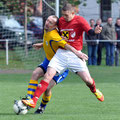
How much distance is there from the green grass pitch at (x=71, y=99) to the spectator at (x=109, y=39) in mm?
2678

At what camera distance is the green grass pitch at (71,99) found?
7365mm

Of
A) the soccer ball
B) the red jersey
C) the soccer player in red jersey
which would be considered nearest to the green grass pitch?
the soccer ball

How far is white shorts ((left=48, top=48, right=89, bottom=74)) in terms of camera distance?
7598 millimetres

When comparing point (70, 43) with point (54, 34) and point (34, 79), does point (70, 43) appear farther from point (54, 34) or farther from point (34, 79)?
point (34, 79)

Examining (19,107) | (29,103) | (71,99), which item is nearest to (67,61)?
Result: (29,103)

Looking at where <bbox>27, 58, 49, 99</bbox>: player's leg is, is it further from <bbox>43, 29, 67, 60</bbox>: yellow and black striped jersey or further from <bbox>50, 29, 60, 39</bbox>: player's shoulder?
<bbox>50, 29, 60, 39</bbox>: player's shoulder

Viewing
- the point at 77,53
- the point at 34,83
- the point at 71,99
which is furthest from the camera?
the point at 71,99

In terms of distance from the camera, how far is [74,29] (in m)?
7.62

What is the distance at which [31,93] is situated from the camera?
24.7 feet

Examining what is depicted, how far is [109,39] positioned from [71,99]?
8697mm

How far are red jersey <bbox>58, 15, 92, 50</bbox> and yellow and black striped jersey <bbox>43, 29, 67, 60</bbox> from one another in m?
0.15

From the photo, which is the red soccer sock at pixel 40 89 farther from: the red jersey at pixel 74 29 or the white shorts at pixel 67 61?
the red jersey at pixel 74 29

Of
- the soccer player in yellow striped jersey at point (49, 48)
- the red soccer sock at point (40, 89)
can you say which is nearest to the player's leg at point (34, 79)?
the soccer player in yellow striped jersey at point (49, 48)

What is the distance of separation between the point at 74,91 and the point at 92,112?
3.17 meters
